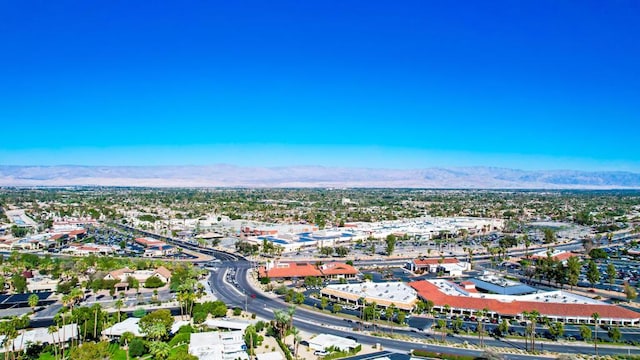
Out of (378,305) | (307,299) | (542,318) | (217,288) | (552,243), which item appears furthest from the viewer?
(552,243)

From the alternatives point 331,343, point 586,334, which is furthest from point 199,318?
point 586,334

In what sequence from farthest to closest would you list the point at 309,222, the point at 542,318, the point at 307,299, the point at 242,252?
the point at 309,222 → the point at 242,252 → the point at 307,299 → the point at 542,318

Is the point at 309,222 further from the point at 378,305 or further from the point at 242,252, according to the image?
the point at 378,305

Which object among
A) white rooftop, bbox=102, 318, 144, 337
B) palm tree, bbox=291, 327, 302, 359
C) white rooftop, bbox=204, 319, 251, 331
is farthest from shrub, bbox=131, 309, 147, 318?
palm tree, bbox=291, 327, 302, 359

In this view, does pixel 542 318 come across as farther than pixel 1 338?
Yes

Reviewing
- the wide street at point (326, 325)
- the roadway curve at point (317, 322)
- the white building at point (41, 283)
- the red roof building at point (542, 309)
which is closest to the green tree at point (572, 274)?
the red roof building at point (542, 309)

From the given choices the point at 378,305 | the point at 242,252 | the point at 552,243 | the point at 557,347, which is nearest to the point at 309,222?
the point at 242,252
